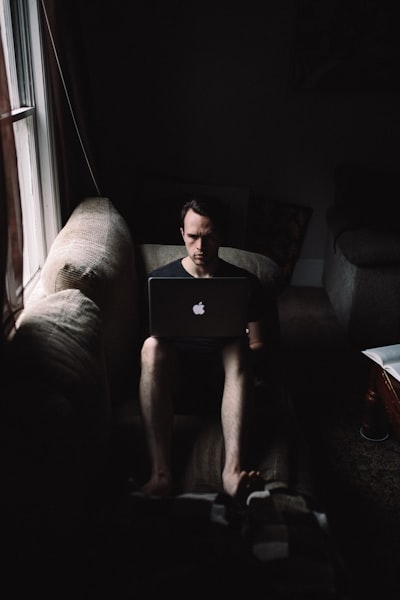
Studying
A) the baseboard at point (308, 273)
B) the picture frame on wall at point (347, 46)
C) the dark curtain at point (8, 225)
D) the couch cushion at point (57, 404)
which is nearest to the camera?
the couch cushion at point (57, 404)

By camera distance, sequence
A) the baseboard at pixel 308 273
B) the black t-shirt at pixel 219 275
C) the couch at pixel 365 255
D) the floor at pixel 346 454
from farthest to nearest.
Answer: the baseboard at pixel 308 273, the couch at pixel 365 255, the black t-shirt at pixel 219 275, the floor at pixel 346 454

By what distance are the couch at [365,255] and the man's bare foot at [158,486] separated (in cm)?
189

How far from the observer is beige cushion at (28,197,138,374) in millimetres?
1711

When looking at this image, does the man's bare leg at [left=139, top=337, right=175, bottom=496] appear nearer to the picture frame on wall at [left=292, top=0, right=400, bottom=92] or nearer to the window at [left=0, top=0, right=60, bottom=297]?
the window at [left=0, top=0, right=60, bottom=297]

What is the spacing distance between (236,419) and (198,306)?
0.35 m

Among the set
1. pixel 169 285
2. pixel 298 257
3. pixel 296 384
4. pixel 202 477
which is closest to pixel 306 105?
pixel 298 257

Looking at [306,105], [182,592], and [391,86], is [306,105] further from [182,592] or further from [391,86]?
[182,592]

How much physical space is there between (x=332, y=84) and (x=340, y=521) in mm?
2670

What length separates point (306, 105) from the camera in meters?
3.64

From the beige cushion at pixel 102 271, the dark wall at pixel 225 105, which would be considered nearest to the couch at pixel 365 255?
the dark wall at pixel 225 105

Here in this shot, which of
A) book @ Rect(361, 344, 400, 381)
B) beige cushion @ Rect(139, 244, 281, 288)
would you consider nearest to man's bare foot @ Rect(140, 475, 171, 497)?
book @ Rect(361, 344, 400, 381)

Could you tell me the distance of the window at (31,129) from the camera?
6.47 feet

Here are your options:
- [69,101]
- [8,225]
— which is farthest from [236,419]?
[69,101]

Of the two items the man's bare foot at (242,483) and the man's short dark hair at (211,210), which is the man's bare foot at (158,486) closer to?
the man's bare foot at (242,483)
